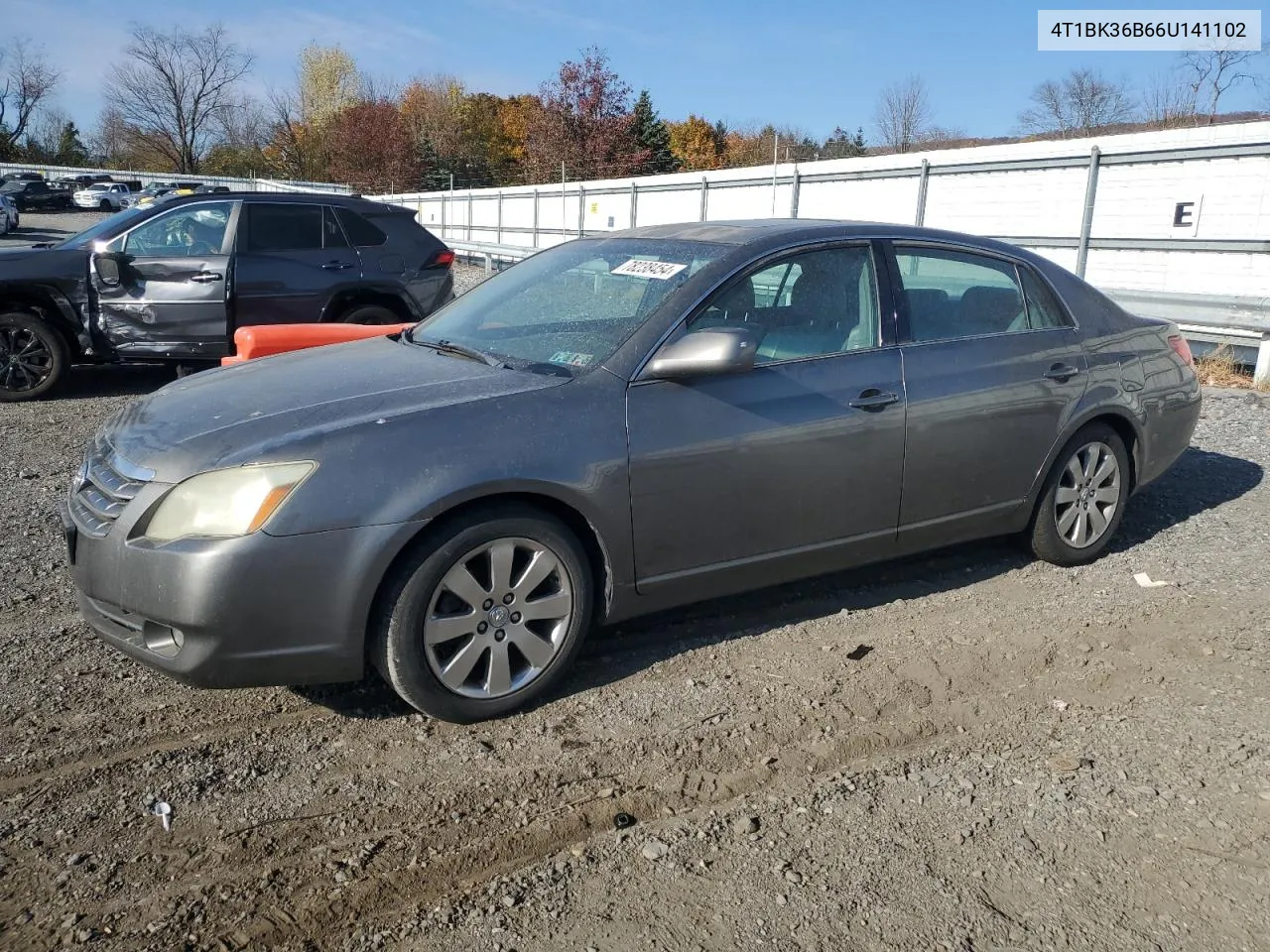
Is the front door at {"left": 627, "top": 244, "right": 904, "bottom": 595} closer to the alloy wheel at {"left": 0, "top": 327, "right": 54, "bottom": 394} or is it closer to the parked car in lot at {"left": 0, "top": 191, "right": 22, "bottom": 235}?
the alloy wheel at {"left": 0, "top": 327, "right": 54, "bottom": 394}

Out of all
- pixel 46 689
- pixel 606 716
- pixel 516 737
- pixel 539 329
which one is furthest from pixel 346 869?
pixel 539 329

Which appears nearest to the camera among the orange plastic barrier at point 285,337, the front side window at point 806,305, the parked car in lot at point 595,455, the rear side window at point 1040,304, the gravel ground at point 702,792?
the gravel ground at point 702,792

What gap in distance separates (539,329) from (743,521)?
115 cm

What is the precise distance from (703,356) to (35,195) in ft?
193

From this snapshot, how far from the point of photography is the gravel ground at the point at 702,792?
257 centimetres

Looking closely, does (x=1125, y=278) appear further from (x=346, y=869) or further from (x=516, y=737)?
(x=346, y=869)

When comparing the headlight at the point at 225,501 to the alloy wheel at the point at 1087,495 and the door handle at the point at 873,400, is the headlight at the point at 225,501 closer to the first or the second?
the door handle at the point at 873,400

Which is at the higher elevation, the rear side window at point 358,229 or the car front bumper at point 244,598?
the rear side window at point 358,229

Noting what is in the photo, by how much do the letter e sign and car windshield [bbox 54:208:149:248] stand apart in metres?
10.9

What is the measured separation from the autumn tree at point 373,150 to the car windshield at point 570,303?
5043 cm

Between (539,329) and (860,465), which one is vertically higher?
(539,329)

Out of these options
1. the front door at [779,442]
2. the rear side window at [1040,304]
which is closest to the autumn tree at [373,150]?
the rear side window at [1040,304]

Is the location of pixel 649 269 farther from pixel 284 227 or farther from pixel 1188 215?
pixel 1188 215

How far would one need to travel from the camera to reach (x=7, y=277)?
851cm
